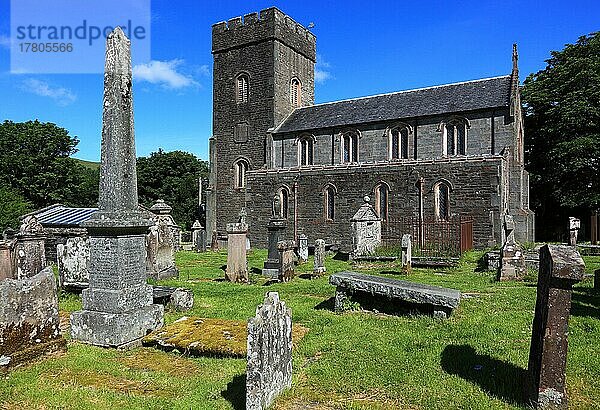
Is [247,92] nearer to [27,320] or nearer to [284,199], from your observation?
[284,199]

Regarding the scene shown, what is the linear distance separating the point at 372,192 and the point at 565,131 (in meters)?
16.2

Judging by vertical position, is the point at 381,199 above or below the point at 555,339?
above

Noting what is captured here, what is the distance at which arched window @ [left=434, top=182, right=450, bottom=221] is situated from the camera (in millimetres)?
24875

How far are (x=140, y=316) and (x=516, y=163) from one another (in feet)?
84.3

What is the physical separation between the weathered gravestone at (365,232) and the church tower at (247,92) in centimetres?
1465

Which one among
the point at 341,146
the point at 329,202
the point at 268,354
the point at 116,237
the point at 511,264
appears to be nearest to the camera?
the point at 268,354

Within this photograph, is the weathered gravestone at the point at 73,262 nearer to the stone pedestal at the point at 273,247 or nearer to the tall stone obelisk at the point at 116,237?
the tall stone obelisk at the point at 116,237

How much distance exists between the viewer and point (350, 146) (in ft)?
A: 106

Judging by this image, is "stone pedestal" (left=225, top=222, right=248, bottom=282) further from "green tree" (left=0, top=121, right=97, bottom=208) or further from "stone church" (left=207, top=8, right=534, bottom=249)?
"green tree" (left=0, top=121, right=97, bottom=208)

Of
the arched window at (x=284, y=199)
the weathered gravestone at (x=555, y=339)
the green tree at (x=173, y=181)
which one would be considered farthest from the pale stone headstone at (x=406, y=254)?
the green tree at (x=173, y=181)

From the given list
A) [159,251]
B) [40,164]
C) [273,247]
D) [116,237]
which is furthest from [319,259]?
[40,164]

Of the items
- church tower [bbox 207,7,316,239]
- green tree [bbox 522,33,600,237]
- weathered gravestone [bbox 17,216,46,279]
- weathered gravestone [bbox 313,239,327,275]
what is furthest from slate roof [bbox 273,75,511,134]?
weathered gravestone [bbox 17,216,46,279]

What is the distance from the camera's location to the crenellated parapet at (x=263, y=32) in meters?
35.0

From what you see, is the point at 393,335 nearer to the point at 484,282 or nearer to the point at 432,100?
the point at 484,282
